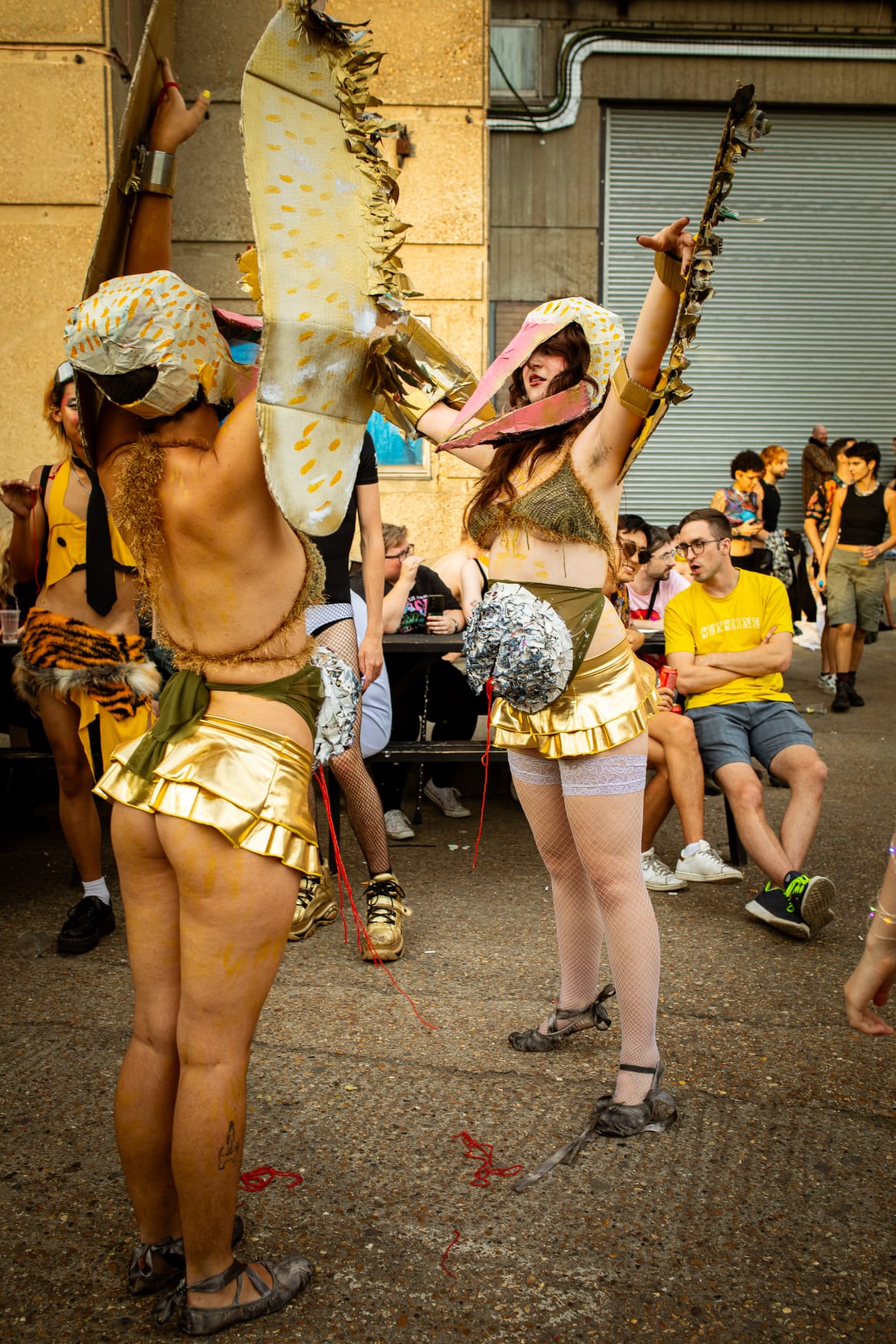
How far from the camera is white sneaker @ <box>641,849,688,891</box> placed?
4844mm

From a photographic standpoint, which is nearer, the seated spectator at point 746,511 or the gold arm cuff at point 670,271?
the gold arm cuff at point 670,271

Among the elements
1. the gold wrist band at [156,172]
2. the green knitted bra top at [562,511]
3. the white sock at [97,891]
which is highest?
the gold wrist band at [156,172]

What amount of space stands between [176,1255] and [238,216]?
7.43 meters

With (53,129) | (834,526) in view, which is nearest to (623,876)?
(53,129)

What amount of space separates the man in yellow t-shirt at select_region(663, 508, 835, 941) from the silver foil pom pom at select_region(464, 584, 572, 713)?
1931mm

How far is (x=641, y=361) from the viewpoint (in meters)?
2.60

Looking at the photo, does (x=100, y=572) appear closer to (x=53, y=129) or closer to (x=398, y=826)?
(x=398, y=826)

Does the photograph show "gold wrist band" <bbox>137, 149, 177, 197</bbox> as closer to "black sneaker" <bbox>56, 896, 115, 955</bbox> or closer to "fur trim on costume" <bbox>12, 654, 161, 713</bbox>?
"fur trim on costume" <bbox>12, 654, 161, 713</bbox>

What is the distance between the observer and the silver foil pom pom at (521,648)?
9.30 ft

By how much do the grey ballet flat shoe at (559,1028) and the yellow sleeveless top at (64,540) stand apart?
217 centimetres

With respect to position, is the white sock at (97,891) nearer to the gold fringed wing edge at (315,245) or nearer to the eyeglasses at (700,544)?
the eyeglasses at (700,544)

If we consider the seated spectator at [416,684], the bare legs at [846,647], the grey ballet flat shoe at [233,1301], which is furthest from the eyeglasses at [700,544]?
the bare legs at [846,647]

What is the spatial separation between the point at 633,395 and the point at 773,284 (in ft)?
45.9

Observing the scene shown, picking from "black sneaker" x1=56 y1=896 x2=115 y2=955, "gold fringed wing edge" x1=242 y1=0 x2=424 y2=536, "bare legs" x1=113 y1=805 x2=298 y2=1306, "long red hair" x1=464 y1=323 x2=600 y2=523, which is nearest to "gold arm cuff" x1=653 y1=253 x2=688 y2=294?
"long red hair" x1=464 y1=323 x2=600 y2=523
